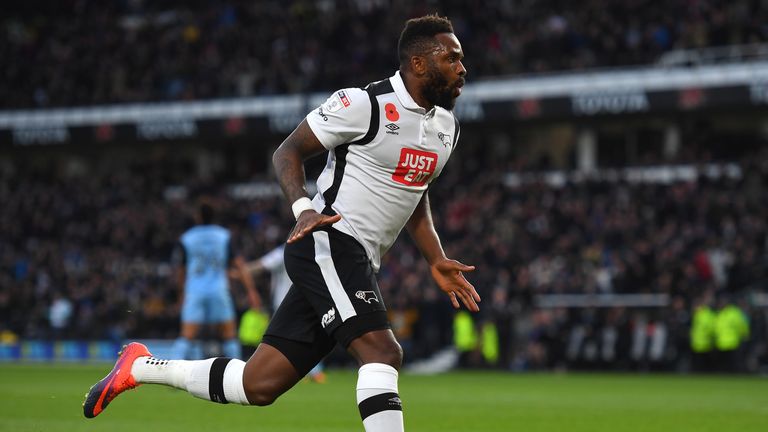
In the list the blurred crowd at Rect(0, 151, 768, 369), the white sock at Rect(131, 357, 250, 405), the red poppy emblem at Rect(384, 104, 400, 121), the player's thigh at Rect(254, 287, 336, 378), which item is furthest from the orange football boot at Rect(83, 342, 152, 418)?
the blurred crowd at Rect(0, 151, 768, 369)

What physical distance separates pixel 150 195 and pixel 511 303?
1495 cm

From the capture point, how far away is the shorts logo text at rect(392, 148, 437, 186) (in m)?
5.37

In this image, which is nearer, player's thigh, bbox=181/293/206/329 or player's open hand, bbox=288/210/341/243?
player's open hand, bbox=288/210/341/243

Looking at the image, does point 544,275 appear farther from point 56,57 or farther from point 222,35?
point 56,57

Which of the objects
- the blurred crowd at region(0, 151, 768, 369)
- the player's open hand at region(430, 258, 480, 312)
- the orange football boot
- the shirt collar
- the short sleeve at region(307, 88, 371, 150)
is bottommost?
the blurred crowd at region(0, 151, 768, 369)

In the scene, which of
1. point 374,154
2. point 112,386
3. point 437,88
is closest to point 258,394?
point 112,386

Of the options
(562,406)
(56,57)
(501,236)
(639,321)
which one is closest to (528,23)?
(501,236)

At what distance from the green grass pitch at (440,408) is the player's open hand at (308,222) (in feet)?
12.0

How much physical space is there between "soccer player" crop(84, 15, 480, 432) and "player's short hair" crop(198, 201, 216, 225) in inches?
299

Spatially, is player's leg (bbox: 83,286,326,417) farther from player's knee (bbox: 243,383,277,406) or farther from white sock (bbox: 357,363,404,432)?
white sock (bbox: 357,363,404,432)

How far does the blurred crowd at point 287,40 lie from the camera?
92.2ft

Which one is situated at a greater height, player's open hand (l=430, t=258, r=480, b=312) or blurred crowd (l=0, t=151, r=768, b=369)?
player's open hand (l=430, t=258, r=480, b=312)

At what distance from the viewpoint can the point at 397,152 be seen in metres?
5.35

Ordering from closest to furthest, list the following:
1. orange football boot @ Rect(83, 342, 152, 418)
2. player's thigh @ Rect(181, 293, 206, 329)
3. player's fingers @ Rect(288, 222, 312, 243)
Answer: player's fingers @ Rect(288, 222, 312, 243) → orange football boot @ Rect(83, 342, 152, 418) → player's thigh @ Rect(181, 293, 206, 329)
